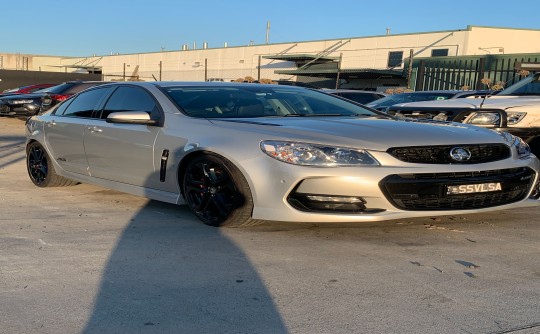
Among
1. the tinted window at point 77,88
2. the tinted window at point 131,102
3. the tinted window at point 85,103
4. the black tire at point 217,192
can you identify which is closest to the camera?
the black tire at point 217,192

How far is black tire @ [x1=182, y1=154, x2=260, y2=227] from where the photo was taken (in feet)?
14.1

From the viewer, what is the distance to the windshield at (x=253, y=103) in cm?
506

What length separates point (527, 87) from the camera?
7496mm

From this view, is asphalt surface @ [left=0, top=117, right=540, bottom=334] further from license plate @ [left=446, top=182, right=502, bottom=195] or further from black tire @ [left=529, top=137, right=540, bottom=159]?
black tire @ [left=529, top=137, right=540, bottom=159]

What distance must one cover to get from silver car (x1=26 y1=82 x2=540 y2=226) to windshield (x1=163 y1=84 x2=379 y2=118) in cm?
1

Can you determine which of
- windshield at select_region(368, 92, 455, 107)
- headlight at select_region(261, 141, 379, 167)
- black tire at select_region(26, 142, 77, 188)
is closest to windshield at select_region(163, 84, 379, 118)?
headlight at select_region(261, 141, 379, 167)

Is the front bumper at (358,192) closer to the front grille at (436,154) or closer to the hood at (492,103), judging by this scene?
the front grille at (436,154)

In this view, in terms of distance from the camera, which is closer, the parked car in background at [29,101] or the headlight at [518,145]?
the headlight at [518,145]

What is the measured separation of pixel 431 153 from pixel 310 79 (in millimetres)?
42576

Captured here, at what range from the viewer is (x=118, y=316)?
2799 millimetres

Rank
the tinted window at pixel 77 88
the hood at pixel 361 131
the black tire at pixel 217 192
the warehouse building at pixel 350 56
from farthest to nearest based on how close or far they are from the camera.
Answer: the warehouse building at pixel 350 56 < the tinted window at pixel 77 88 < the black tire at pixel 217 192 < the hood at pixel 361 131

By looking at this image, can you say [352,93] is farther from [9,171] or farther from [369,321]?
[369,321]

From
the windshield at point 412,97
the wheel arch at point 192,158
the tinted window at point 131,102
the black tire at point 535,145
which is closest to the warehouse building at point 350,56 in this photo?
the windshield at point 412,97

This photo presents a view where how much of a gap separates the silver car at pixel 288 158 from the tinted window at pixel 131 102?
14mm
